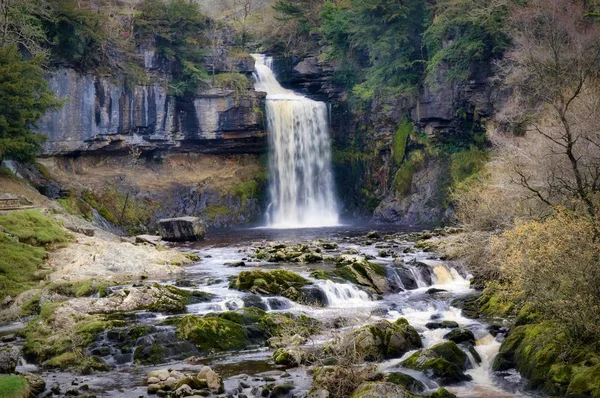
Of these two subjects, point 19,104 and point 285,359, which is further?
point 19,104

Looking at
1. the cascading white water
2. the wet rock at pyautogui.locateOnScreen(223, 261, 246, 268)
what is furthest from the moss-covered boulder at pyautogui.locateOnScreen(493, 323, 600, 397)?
the cascading white water

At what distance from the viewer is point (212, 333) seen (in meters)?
18.2

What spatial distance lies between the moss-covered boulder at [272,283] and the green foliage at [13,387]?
10.1 m

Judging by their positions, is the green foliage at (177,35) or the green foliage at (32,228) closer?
the green foliage at (32,228)

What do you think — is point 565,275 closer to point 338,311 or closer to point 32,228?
point 338,311

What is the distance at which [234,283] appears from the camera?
950 inches

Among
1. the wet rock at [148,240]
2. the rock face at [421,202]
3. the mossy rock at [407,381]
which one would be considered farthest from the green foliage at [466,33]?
the mossy rock at [407,381]

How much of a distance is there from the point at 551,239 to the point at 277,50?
1838 inches

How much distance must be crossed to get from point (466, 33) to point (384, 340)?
105 ft

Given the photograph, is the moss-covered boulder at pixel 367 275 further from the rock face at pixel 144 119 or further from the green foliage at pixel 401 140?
the rock face at pixel 144 119

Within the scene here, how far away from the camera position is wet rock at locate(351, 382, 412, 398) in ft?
40.5

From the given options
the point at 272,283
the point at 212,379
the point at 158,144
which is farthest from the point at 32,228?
the point at 158,144

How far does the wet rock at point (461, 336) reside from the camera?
17.8 meters

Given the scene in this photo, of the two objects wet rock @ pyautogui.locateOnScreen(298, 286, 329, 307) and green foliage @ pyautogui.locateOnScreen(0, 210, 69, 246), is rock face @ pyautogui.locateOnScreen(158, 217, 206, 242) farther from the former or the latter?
wet rock @ pyautogui.locateOnScreen(298, 286, 329, 307)
